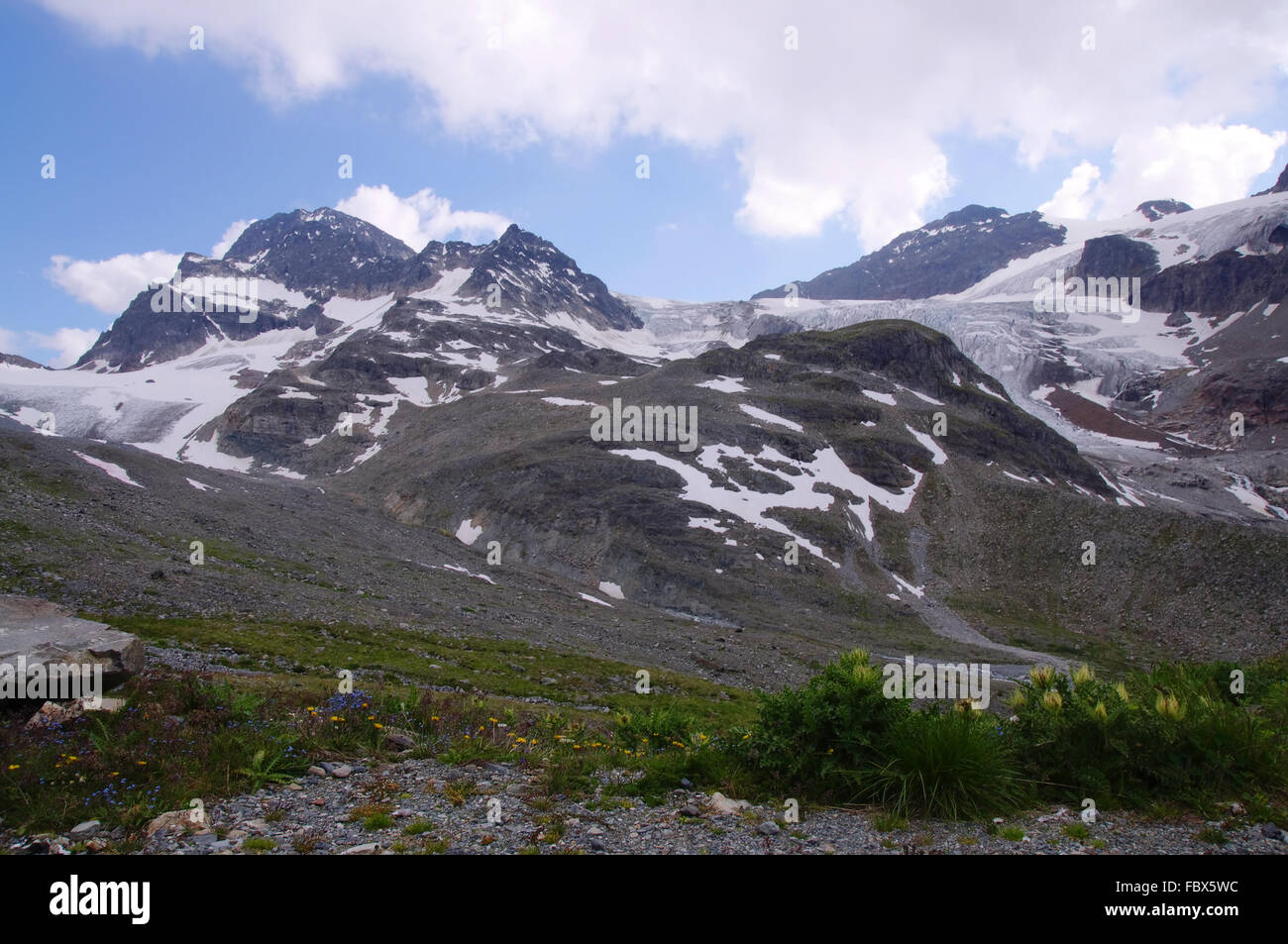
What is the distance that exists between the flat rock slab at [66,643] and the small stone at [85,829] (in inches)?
173

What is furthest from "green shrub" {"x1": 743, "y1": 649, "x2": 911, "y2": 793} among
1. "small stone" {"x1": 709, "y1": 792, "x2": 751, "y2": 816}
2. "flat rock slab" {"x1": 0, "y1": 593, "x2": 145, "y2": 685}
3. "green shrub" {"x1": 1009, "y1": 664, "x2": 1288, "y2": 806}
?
"flat rock slab" {"x1": 0, "y1": 593, "x2": 145, "y2": 685}

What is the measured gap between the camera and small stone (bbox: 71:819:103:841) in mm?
6414

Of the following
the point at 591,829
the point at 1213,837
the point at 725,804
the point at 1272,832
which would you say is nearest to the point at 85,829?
the point at 591,829

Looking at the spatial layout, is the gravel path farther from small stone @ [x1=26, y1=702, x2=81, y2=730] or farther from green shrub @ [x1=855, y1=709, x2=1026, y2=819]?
small stone @ [x1=26, y1=702, x2=81, y2=730]

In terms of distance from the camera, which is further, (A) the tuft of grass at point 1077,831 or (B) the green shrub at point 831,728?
(B) the green shrub at point 831,728

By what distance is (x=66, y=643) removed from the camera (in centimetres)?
1061

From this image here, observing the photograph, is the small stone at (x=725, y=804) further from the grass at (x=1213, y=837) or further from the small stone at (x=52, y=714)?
the small stone at (x=52, y=714)

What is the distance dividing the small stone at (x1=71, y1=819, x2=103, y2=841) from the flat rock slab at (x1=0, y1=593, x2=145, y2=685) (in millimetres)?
4402

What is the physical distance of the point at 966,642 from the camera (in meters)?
52.4

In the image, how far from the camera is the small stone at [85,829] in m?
6.41

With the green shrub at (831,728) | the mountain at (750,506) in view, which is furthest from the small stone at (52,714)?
the mountain at (750,506)

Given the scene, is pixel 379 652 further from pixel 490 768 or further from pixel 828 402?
pixel 828 402
